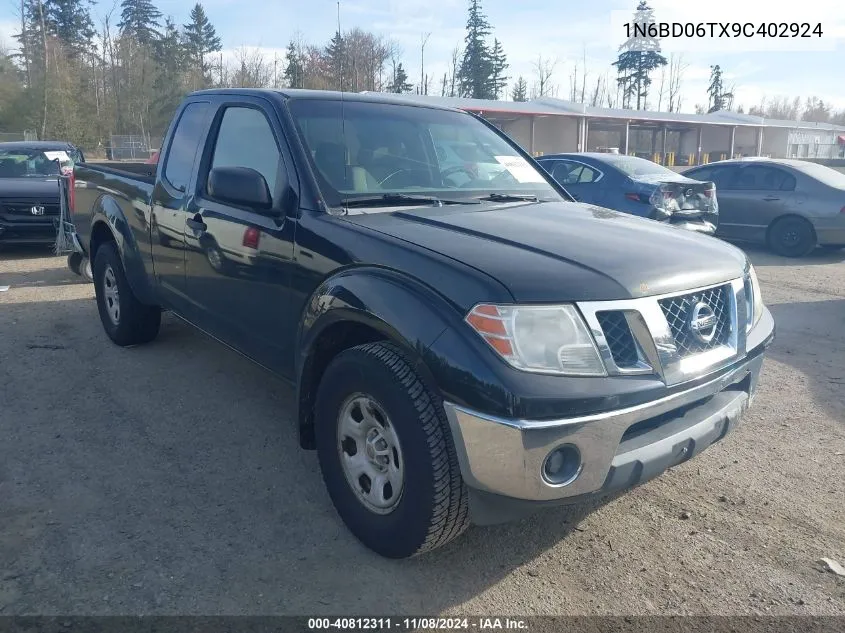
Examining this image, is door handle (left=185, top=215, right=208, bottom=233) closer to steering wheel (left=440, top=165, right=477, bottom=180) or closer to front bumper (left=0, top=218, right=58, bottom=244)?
steering wheel (left=440, top=165, right=477, bottom=180)

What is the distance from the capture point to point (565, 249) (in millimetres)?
2844

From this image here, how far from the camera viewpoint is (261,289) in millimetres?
3561

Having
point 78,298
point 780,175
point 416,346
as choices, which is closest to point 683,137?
point 780,175

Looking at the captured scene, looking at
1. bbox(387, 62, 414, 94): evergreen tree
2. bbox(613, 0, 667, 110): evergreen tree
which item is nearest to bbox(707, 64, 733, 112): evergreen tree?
bbox(613, 0, 667, 110): evergreen tree

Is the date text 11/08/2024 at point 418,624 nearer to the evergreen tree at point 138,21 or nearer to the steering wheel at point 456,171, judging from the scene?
the steering wheel at point 456,171

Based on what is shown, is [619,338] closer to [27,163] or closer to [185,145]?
[185,145]

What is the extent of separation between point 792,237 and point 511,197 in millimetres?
8733

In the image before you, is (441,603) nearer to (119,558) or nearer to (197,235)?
(119,558)

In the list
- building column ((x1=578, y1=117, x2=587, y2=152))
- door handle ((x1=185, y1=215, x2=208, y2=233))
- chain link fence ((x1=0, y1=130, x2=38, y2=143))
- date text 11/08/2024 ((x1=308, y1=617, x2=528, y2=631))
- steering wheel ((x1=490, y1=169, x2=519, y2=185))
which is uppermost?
building column ((x1=578, y1=117, x2=587, y2=152))

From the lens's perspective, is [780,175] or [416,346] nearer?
[416,346]

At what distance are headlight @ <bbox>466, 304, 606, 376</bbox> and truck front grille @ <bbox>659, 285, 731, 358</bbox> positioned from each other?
397mm

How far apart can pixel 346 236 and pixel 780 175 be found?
10.2 meters

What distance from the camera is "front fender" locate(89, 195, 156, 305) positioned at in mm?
5016

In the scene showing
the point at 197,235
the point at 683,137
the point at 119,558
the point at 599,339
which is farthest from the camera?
the point at 683,137
